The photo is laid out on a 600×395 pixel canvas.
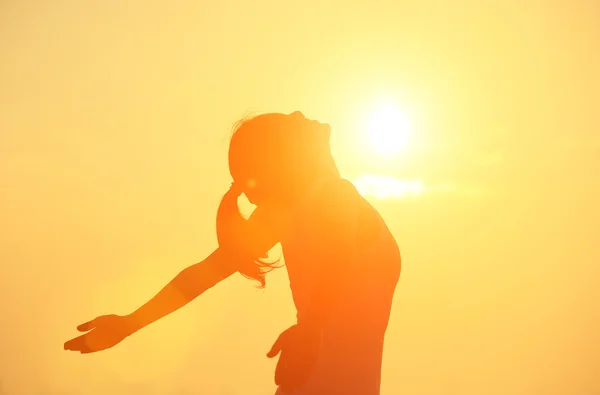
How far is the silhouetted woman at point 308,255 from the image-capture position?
272cm

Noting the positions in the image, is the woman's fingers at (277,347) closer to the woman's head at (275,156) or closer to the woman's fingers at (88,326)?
the woman's head at (275,156)

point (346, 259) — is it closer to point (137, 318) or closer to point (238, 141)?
point (238, 141)

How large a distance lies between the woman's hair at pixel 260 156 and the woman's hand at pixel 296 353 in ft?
2.56

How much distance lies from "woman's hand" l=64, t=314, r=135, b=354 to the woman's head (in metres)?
0.95

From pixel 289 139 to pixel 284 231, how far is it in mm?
429

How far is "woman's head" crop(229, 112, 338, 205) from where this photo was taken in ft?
10.5

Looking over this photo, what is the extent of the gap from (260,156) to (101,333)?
1.22 metres

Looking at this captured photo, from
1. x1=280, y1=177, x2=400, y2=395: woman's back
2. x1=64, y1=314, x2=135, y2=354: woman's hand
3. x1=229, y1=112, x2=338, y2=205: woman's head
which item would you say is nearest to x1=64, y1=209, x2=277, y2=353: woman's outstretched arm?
x1=64, y1=314, x2=135, y2=354: woman's hand

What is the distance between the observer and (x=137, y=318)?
353 centimetres

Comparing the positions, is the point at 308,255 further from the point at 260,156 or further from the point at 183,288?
the point at 183,288

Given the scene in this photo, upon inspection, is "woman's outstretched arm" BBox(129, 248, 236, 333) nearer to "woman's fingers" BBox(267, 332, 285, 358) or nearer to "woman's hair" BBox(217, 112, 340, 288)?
"woman's hair" BBox(217, 112, 340, 288)

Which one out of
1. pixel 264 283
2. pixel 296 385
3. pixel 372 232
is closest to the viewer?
pixel 296 385

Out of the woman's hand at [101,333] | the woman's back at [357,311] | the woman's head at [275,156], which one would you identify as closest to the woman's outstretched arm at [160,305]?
the woman's hand at [101,333]

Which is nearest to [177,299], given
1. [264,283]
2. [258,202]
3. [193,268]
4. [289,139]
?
[193,268]
